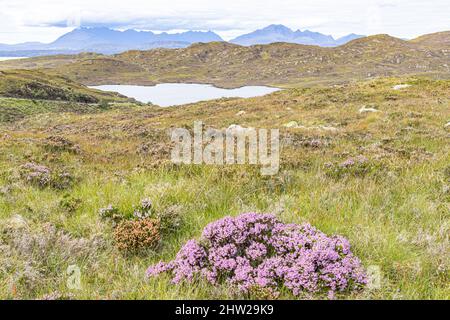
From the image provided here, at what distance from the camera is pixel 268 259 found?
4.24 m

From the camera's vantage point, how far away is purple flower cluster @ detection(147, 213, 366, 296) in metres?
3.88

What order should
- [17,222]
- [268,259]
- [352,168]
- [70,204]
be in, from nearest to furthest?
[268,259] < [17,222] < [70,204] < [352,168]

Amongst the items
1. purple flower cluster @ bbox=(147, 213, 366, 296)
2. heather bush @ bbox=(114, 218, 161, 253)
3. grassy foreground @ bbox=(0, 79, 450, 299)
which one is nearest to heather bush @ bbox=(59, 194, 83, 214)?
grassy foreground @ bbox=(0, 79, 450, 299)

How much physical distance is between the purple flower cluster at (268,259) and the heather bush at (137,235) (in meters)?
0.67

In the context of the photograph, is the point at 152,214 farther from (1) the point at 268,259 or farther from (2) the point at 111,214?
(1) the point at 268,259

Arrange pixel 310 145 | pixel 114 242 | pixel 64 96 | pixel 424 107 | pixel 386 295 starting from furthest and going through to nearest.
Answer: pixel 64 96 → pixel 424 107 → pixel 310 145 → pixel 114 242 → pixel 386 295

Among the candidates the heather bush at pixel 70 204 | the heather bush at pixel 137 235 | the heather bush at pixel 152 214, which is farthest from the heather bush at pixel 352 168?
the heather bush at pixel 70 204

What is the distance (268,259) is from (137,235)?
1.79 meters

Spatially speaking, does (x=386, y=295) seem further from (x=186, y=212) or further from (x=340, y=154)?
(x=340, y=154)

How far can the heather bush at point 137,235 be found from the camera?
16.0ft

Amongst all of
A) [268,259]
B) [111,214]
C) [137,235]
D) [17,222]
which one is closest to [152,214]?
[111,214]

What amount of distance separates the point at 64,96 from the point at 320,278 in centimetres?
10361

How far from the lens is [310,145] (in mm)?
13734

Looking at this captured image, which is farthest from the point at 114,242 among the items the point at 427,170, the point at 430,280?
the point at 427,170
